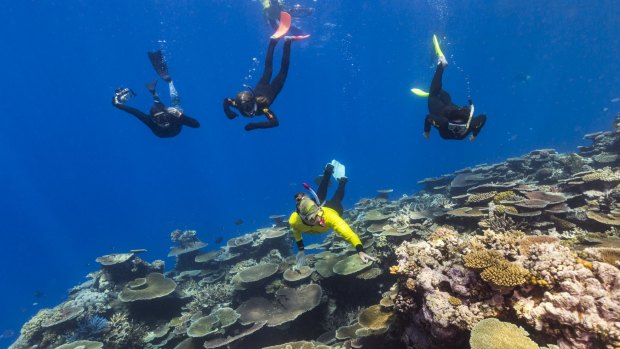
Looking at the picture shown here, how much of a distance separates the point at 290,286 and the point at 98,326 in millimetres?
6094

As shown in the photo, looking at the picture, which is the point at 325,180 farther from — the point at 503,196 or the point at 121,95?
the point at 121,95

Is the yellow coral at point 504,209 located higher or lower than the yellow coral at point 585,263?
higher

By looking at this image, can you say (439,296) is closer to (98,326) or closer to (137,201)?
(98,326)

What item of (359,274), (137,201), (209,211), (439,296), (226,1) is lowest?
(439,296)

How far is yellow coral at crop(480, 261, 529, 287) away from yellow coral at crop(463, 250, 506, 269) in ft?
0.22

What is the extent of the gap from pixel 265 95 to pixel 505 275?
7.12 m

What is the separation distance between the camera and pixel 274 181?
4547 inches

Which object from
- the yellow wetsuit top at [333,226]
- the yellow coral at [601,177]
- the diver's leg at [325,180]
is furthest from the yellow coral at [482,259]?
the yellow coral at [601,177]

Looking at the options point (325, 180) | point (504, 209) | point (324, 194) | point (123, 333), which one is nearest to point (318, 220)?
point (325, 180)

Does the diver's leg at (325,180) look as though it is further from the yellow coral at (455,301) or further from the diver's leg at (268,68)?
the yellow coral at (455,301)

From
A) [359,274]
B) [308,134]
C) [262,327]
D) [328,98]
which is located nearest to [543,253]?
[359,274]

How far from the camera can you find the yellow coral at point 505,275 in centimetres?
401

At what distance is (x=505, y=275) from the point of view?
13.3 ft

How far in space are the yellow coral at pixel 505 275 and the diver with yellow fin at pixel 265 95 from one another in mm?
5063
